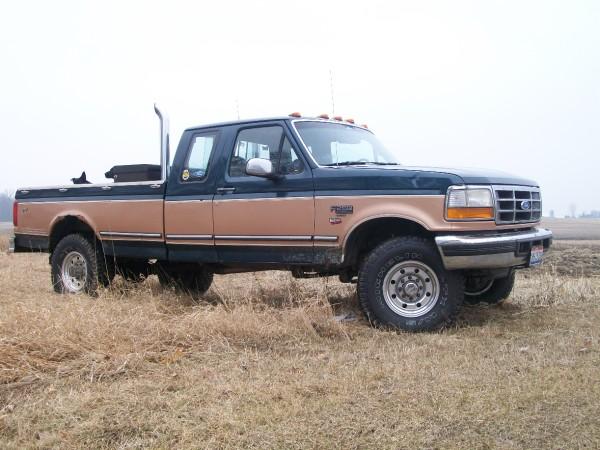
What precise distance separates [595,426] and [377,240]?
9.63 ft

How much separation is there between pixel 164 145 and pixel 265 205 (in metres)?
1.93

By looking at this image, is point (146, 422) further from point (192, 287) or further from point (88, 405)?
point (192, 287)

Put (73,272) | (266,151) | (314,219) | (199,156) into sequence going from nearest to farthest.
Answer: (314,219) → (266,151) → (199,156) → (73,272)

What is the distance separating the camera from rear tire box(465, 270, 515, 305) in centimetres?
637

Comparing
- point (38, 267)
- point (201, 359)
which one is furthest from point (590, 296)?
point (38, 267)

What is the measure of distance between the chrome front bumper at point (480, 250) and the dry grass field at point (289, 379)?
0.61 meters

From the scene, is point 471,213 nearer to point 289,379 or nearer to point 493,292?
point 493,292

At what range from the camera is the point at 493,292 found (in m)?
6.44

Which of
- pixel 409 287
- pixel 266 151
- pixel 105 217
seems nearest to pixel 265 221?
pixel 266 151

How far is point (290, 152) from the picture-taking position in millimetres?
5992

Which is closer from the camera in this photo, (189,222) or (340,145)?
(340,145)

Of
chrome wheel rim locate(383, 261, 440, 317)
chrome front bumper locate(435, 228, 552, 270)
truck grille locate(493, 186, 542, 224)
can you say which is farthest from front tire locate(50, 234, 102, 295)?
truck grille locate(493, 186, 542, 224)

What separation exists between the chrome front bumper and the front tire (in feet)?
14.7

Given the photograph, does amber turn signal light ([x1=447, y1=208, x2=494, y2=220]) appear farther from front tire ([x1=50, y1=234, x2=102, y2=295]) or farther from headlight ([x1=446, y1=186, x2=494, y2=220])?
front tire ([x1=50, y1=234, x2=102, y2=295])
